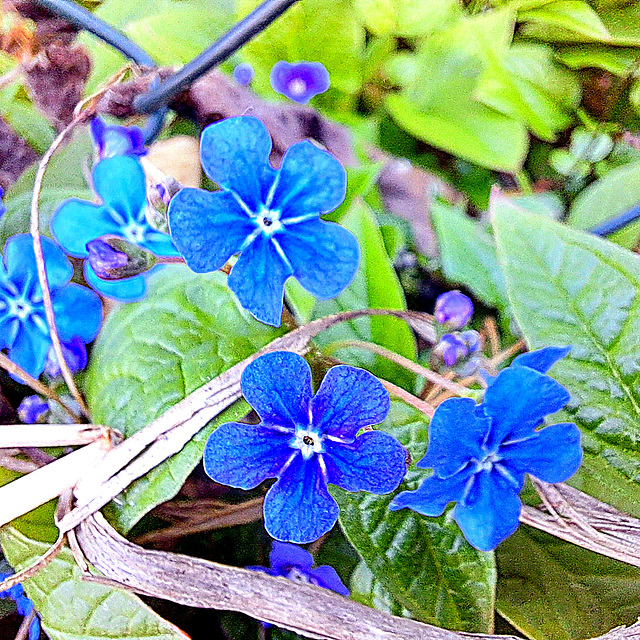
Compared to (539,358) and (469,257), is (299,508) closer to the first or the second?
(539,358)

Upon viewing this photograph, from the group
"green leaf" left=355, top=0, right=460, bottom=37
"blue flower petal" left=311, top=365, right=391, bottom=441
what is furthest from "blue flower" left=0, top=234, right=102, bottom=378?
"green leaf" left=355, top=0, right=460, bottom=37

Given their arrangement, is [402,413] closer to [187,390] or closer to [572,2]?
[187,390]

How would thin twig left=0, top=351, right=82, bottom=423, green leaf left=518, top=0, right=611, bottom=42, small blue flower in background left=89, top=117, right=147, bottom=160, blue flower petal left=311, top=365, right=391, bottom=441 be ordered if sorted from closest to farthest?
1. blue flower petal left=311, top=365, right=391, bottom=441
2. thin twig left=0, top=351, right=82, bottom=423
3. small blue flower in background left=89, top=117, right=147, bottom=160
4. green leaf left=518, top=0, right=611, bottom=42

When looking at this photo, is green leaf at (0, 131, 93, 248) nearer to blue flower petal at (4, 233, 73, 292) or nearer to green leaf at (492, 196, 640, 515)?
blue flower petal at (4, 233, 73, 292)

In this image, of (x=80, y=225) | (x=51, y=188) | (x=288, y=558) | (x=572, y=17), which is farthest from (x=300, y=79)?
(x=288, y=558)

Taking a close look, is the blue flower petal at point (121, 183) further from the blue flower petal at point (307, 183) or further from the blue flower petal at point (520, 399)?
the blue flower petal at point (520, 399)

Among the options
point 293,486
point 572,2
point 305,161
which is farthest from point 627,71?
point 293,486
